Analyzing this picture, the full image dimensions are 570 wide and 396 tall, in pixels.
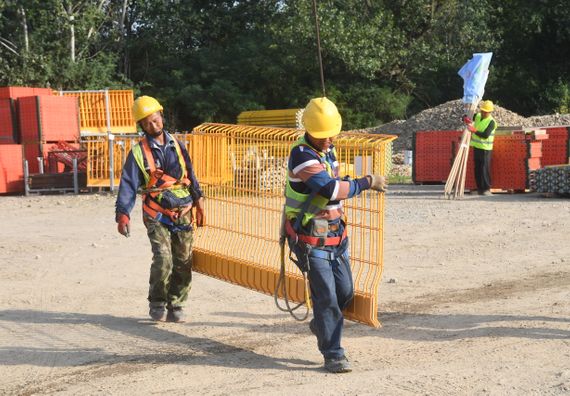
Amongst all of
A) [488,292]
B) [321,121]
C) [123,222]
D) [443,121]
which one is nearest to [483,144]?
[488,292]

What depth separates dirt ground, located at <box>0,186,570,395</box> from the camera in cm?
630

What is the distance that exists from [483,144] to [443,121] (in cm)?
1323

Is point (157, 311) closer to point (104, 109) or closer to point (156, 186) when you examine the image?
point (156, 186)

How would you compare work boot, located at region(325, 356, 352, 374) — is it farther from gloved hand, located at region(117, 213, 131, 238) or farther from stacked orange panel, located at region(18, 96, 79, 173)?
stacked orange panel, located at region(18, 96, 79, 173)

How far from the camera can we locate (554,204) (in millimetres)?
16547

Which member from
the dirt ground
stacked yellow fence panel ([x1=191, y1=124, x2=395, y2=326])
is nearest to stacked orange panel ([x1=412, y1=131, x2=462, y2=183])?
the dirt ground

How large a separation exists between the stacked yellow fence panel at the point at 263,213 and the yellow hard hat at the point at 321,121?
0.50 meters

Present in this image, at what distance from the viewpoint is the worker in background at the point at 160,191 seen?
25.9ft

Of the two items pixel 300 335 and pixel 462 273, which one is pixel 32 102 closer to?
pixel 462 273

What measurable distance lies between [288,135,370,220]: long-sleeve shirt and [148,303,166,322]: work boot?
225cm

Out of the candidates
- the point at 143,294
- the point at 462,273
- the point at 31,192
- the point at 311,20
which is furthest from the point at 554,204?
the point at 311,20

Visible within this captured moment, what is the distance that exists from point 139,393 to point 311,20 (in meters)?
32.5

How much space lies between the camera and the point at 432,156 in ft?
71.4

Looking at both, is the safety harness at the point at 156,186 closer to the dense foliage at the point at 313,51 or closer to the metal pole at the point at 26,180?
the metal pole at the point at 26,180
